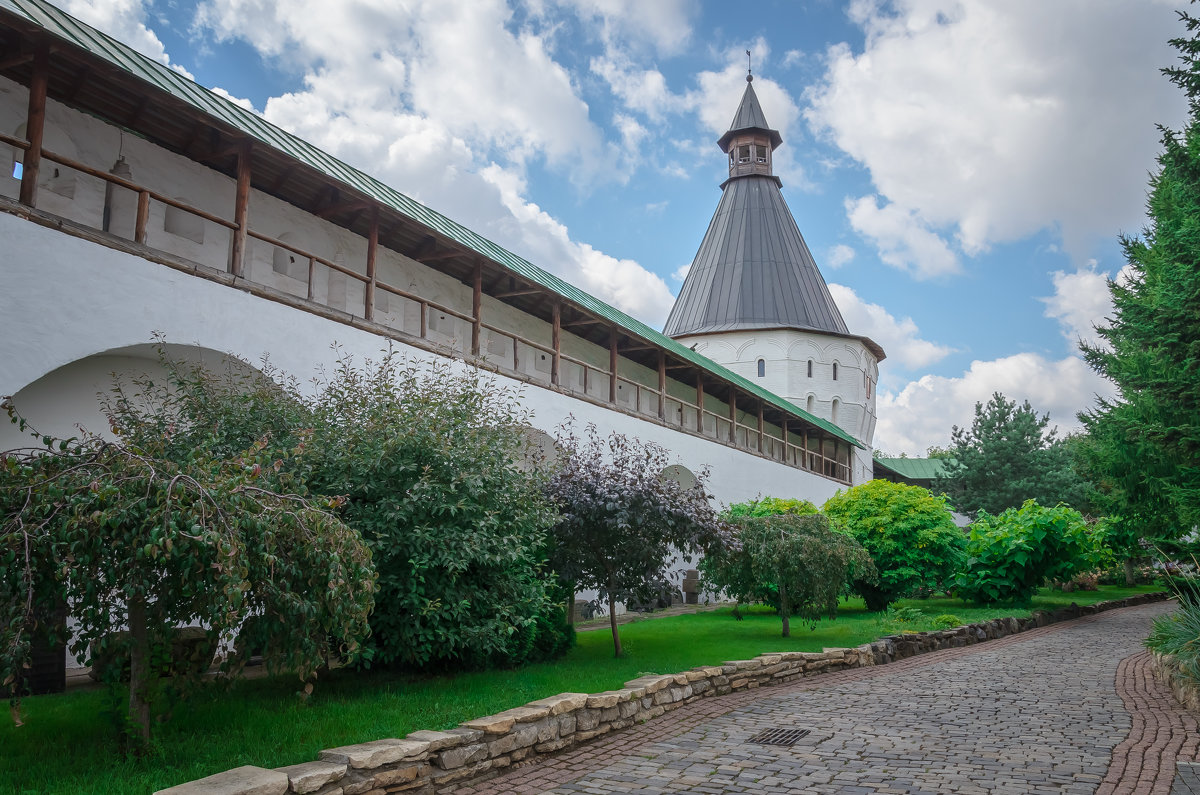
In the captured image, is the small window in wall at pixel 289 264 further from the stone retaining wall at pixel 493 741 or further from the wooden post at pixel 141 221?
the stone retaining wall at pixel 493 741

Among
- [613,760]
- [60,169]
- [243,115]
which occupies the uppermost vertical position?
[243,115]

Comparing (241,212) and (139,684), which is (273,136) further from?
(139,684)

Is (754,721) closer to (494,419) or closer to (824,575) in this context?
(494,419)

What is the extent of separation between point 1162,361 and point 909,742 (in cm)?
786

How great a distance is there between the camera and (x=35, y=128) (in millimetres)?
8055

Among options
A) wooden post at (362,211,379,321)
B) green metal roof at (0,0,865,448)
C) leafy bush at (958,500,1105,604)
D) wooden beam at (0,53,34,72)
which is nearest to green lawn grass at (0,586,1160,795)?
wooden post at (362,211,379,321)

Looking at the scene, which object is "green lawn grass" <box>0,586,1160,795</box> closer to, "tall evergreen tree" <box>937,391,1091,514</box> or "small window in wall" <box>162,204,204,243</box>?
"small window in wall" <box>162,204,204,243</box>

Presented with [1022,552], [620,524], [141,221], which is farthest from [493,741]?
[1022,552]

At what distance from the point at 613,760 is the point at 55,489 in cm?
390

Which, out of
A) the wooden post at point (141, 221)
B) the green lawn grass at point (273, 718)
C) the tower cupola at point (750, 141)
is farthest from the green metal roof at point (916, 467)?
the wooden post at point (141, 221)

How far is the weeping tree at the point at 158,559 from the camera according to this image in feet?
13.7

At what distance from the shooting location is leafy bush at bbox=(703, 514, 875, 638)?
1121 cm

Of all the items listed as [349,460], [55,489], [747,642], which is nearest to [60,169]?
[349,460]

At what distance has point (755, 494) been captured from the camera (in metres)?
23.6
